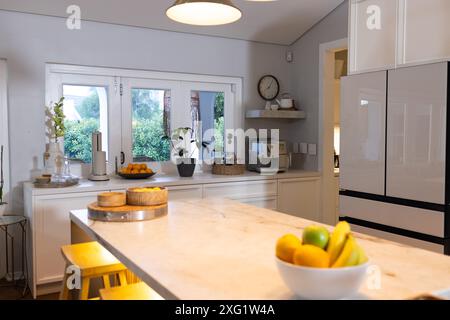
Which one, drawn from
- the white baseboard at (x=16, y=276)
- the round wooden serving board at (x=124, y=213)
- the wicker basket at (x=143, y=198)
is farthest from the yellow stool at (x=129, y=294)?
the white baseboard at (x=16, y=276)

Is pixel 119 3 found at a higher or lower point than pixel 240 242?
higher

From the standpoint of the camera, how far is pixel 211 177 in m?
3.94

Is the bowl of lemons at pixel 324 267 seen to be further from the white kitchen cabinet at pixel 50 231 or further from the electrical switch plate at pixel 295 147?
the electrical switch plate at pixel 295 147

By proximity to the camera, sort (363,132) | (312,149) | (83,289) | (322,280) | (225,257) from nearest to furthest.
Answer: (322,280)
(225,257)
(83,289)
(363,132)
(312,149)

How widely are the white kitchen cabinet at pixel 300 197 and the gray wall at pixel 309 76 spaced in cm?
26

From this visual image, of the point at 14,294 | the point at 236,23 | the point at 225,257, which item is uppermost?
the point at 236,23

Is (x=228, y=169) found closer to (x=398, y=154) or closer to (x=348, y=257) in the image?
(x=398, y=154)

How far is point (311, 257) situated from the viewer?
1.03 metres

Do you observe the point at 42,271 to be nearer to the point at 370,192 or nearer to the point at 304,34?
the point at 370,192

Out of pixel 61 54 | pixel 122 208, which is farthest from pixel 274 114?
pixel 122 208

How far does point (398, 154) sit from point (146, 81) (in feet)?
7.78
